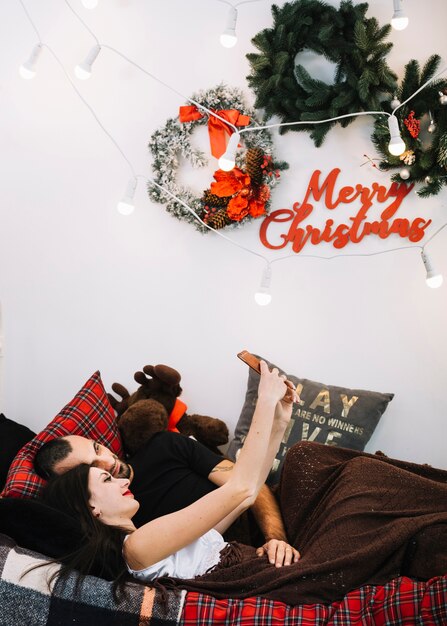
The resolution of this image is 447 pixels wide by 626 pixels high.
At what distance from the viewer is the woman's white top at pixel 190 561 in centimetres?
179

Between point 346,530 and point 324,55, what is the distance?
1845 mm

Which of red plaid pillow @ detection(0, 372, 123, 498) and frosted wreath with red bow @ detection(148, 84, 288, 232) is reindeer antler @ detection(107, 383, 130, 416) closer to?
red plaid pillow @ detection(0, 372, 123, 498)

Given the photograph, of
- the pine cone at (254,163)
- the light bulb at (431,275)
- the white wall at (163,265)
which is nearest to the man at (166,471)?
the white wall at (163,265)

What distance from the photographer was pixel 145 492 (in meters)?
A: 2.18

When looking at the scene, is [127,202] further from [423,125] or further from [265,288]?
[423,125]

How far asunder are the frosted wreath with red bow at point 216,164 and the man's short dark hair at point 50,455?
118 centimetres

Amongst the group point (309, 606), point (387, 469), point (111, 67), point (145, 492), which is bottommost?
point (309, 606)

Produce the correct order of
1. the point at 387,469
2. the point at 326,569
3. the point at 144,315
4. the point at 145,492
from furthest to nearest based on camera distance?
the point at 144,315 < the point at 145,492 < the point at 387,469 < the point at 326,569

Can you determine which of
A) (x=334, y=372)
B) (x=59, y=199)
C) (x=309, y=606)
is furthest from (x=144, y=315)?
(x=309, y=606)

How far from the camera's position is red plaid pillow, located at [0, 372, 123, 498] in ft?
6.64

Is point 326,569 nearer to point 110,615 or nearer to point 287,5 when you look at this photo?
point 110,615

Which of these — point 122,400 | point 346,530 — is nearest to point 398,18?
point 346,530

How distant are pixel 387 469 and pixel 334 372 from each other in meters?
0.79

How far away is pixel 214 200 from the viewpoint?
2.74 m
